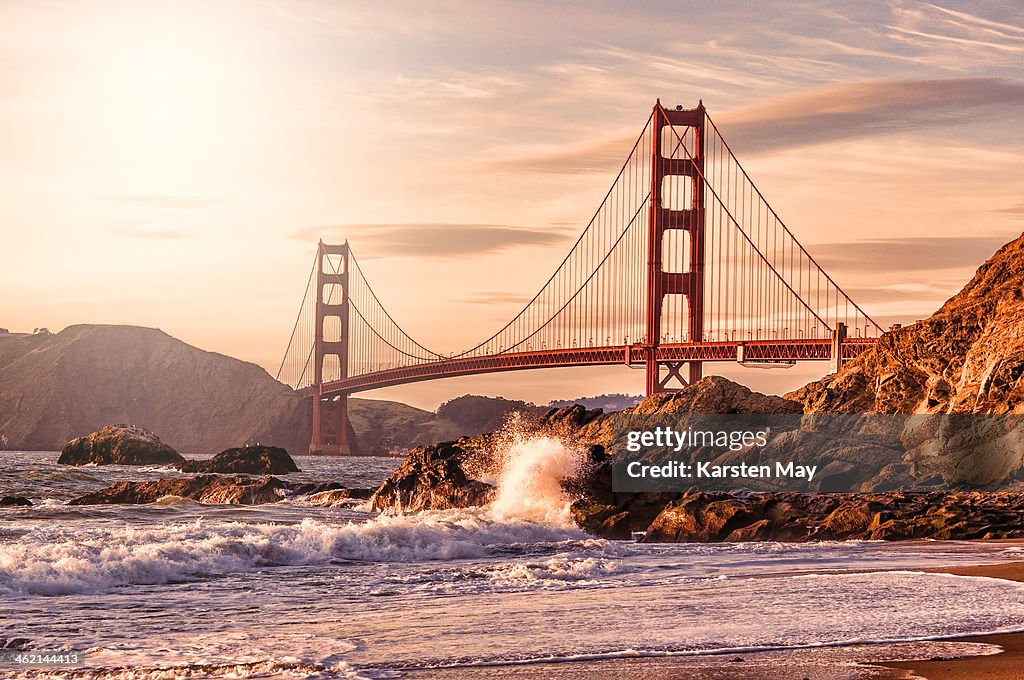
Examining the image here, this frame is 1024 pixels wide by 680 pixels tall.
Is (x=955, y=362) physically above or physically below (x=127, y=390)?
above

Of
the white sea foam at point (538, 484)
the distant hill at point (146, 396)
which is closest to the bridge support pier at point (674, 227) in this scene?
the white sea foam at point (538, 484)

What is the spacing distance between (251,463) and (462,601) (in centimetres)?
5348

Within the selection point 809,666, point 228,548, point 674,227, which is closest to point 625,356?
point 674,227

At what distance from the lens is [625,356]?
201ft

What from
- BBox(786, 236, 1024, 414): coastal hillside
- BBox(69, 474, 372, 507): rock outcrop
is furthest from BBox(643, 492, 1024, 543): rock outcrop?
BBox(69, 474, 372, 507): rock outcrop

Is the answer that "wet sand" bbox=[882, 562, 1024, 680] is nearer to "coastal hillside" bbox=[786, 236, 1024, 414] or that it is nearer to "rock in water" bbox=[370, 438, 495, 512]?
"rock in water" bbox=[370, 438, 495, 512]

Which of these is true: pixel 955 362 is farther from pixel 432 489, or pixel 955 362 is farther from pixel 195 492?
pixel 195 492

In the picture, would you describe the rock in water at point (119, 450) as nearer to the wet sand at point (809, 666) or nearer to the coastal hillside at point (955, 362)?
the coastal hillside at point (955, 362)

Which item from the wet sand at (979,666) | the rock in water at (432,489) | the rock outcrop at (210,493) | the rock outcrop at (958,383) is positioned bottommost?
the rock outcrop at (210,493)

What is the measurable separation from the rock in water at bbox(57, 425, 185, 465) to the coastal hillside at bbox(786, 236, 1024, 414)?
2009 inches

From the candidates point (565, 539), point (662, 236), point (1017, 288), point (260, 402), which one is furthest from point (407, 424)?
point (565, 539)

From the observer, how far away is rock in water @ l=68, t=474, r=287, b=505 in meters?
33.9

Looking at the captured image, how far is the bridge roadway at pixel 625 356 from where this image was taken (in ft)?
175

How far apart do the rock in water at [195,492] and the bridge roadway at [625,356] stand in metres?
27.1
